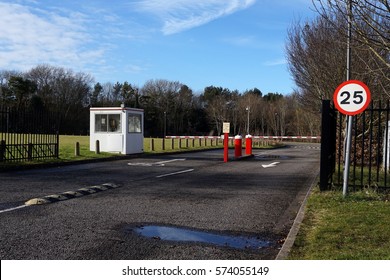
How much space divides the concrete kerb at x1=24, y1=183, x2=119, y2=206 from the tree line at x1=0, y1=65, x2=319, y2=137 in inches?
2621

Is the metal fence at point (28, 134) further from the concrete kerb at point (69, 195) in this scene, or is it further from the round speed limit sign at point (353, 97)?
the round speed limit sign at point (353, 97)

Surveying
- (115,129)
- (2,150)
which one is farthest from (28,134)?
(115,129)

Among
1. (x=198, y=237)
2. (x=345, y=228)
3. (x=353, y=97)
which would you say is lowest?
(x=198, y=237)

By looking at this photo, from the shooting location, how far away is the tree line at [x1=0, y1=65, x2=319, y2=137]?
81000 millimetres

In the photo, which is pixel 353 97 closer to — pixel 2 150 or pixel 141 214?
pixel 141 214

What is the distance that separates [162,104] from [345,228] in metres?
89.9

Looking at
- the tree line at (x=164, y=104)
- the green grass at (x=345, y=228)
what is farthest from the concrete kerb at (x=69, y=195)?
the tree line at (x=164, y=104)

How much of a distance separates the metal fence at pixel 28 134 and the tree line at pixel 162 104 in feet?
196

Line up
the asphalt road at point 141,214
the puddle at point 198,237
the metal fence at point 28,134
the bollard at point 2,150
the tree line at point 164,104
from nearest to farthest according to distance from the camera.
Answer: the asphalt road at point 141,214, the puddle at point 198,237, the bollard at point 2,150, the metal fence at point 28,134, the tree line at point 164,104

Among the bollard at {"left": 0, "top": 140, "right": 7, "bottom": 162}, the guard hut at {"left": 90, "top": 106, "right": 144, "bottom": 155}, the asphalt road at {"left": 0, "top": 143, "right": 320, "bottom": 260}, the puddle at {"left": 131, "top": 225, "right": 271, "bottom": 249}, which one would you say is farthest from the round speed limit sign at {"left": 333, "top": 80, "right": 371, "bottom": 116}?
the guard hut at {"left": 90, "top": 106, "right": 144, "bottom": 155}

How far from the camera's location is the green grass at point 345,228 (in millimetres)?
5102

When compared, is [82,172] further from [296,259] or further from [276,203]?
[296,259]

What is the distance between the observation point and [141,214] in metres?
7.80

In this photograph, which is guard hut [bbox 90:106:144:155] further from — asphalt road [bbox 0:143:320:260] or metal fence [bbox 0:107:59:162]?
asphalt road [bbox 0:143:320:260]
